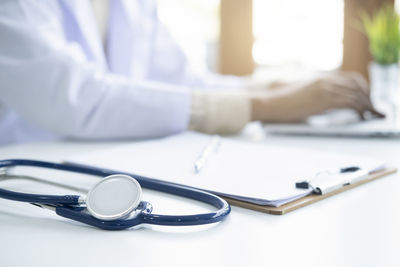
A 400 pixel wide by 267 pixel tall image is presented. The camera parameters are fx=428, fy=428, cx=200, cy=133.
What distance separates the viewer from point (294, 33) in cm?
314

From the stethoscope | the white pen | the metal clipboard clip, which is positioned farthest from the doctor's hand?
the stethoscope

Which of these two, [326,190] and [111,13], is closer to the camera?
[326,190]

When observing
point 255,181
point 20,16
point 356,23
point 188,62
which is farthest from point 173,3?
point 255,181

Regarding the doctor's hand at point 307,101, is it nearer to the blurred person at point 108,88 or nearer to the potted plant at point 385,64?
the blurred person at point 108,88

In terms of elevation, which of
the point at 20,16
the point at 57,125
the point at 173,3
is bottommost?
the point at 57,125

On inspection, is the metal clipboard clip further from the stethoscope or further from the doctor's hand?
the doctor's hand

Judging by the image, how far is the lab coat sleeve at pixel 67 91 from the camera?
0.71m

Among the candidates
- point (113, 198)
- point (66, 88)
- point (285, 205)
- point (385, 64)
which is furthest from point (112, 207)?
point (385, 64)

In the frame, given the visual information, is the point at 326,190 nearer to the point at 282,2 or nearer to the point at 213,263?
the point at 213,263

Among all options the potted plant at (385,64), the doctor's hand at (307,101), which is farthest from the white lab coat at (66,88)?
the potted plant at (385,64)

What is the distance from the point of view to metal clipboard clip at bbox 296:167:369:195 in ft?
1.27

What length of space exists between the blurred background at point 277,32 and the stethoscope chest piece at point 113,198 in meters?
2.74

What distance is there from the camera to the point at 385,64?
4.32ft

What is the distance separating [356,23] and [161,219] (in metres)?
2.98
